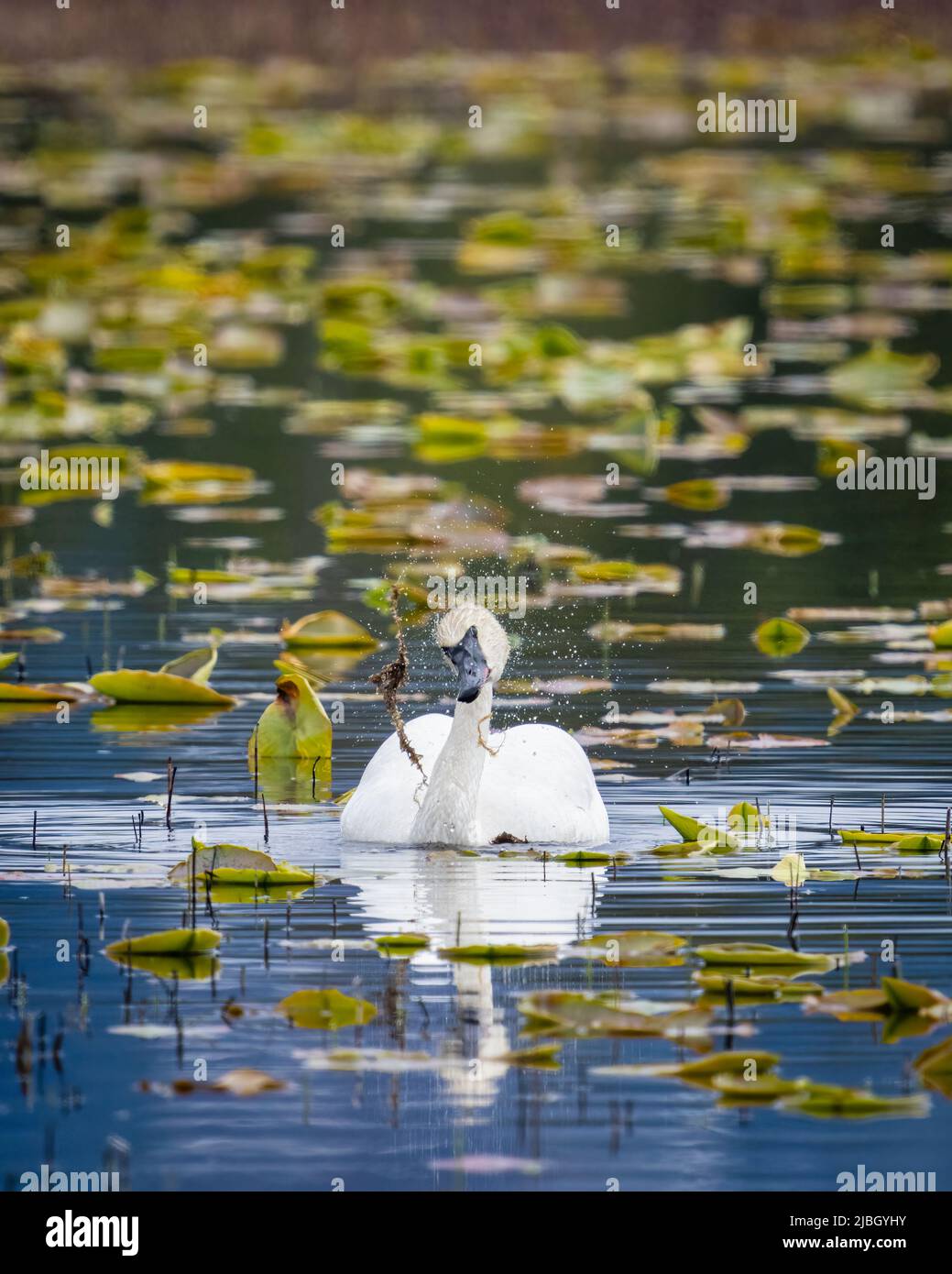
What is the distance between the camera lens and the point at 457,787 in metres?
9.69

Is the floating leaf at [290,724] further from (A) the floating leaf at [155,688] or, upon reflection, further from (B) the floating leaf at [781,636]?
(B) the floating leaf at [781,636]

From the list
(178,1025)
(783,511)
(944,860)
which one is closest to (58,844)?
(178,1025)

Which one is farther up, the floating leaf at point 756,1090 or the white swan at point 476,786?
the white swan at point 476,786

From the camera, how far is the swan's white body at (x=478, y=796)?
9664mm

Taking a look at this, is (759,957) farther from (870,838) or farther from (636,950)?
(870,838)

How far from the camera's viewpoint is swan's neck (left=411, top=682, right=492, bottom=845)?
966 cm

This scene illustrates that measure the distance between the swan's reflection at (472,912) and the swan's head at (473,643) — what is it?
1.97ft

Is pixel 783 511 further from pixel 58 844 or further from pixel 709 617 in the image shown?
pixel 58 844

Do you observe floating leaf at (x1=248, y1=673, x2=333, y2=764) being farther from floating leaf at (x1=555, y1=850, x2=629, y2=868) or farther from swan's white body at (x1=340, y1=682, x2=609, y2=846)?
floating leaf at (x1=555, y1=850, x2=629, y2=868)

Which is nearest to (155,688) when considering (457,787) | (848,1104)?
(457,787)

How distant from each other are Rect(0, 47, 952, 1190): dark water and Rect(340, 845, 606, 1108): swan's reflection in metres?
0.02

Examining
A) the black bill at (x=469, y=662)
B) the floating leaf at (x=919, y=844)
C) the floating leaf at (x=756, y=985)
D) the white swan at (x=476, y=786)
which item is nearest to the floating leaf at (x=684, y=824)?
the white swan at (x=476, y=786)

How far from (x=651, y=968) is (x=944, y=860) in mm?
1677

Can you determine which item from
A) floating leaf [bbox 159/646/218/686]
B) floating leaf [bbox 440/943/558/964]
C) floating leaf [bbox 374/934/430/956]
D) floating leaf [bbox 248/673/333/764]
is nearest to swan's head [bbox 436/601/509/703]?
floating leaf [bbox 248/673/333/764]
